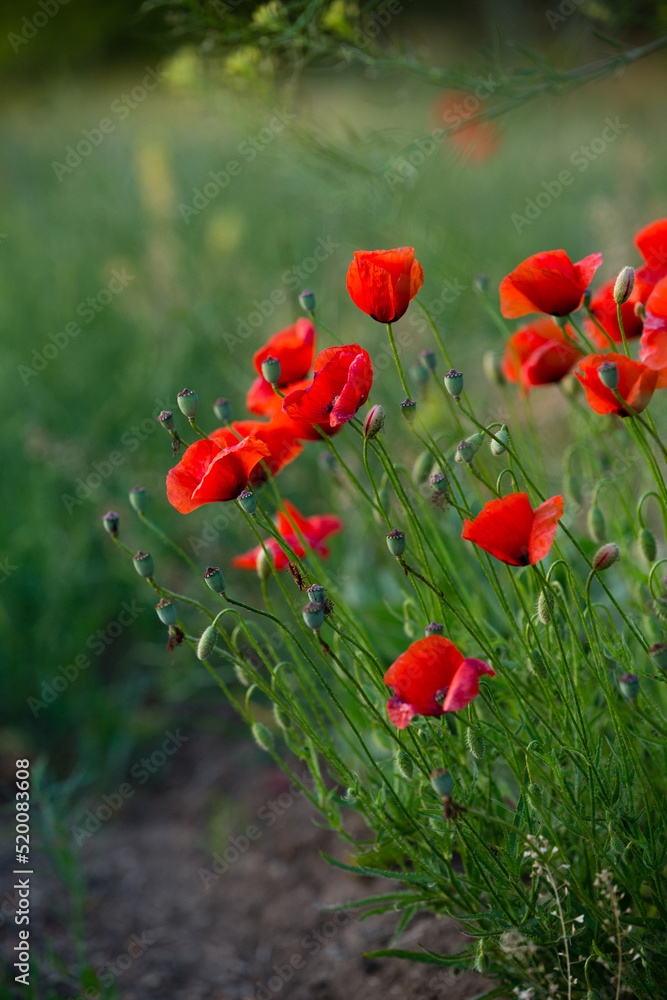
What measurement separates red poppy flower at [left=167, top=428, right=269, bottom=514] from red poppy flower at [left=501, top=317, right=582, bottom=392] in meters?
0.49

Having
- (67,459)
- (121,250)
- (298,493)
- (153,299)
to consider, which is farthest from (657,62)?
(67,459)

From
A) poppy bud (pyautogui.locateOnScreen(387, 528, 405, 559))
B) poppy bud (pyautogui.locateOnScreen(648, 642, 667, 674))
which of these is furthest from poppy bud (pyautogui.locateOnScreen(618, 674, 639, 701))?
poppy bud (pyautogui.locateOnScreen(387, 528, 405, 559))

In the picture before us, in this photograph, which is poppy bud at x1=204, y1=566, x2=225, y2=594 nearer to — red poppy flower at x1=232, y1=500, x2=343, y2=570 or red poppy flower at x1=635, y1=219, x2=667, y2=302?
red poppy flower at x1=232, y1=500, x2=343, y2=570

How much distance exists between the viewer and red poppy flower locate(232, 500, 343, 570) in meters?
1.29

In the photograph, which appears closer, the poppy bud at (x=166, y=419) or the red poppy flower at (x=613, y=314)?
the poppy bud at (x=166, y=419)

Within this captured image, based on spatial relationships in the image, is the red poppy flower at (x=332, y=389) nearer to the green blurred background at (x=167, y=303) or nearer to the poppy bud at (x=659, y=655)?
the poppy bud at (x=659, y=655)

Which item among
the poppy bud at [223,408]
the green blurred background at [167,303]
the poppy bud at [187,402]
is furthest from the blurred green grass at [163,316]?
the poppy bud at [187,402]

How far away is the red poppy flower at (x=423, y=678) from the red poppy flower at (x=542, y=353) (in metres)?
0.55

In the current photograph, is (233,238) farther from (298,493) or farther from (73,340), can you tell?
(298,493)

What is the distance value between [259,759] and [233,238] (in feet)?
6.84

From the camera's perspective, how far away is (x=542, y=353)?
4.19 ft

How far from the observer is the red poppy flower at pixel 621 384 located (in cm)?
97

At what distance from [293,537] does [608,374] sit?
0.59 meters

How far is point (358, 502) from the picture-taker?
5.06 feet
